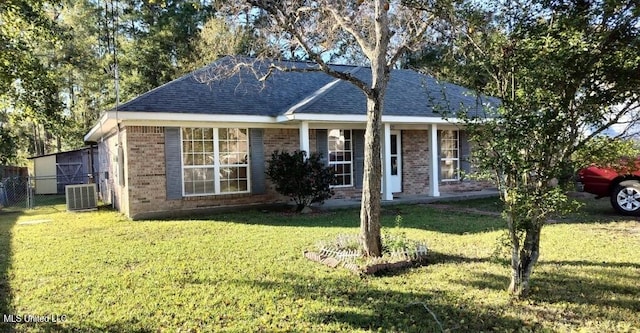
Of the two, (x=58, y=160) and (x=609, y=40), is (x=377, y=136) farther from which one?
(x=58, y=160)

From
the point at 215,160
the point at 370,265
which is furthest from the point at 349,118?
the point at 370,265

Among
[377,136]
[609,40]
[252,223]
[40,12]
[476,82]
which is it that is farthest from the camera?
[252,223]

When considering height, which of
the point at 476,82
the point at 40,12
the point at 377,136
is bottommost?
the point at 377,136

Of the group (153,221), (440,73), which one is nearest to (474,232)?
(440,73)

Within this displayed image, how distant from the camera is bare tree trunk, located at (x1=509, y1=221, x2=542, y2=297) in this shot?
4.31 meters

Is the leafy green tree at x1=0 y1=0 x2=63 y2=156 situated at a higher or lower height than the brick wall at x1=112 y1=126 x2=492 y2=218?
higher

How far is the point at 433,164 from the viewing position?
13672 millimetres

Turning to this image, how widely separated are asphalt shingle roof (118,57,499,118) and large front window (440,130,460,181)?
114cm

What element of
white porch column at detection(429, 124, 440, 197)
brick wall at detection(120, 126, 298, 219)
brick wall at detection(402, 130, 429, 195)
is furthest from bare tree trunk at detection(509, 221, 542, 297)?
brick wall at detection(402, 130, 429, 195)

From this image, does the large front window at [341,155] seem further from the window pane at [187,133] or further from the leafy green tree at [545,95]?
the leafy green tree at [545,95]

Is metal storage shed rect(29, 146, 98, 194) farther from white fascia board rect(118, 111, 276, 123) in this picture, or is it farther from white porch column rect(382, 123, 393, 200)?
white porch column rect(382, 123, 393, 200)

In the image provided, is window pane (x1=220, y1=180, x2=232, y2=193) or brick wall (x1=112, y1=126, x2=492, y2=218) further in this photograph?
window pane (x1=220, y1=180, x2=232, y2=193)

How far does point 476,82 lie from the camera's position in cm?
463

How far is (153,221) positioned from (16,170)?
831 inches
